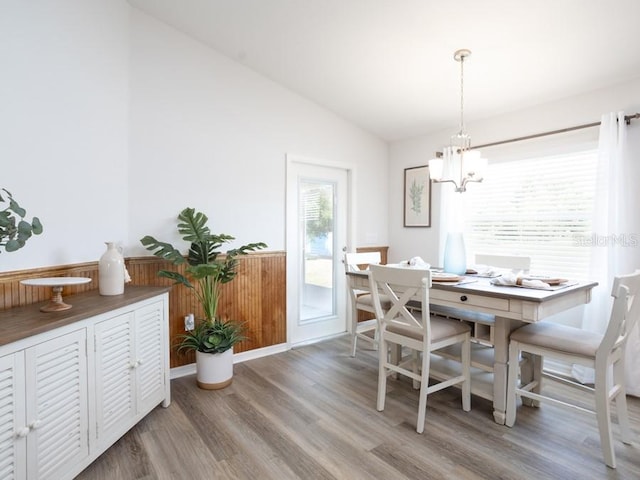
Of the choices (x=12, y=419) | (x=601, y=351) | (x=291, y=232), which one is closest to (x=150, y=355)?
(x=12, y=419)

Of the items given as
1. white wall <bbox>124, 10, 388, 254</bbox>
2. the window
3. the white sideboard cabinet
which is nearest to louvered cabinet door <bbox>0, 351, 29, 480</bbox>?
the white sideboard cabinet

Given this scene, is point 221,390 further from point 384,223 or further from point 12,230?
point 384,223

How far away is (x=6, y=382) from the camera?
54.3 inches

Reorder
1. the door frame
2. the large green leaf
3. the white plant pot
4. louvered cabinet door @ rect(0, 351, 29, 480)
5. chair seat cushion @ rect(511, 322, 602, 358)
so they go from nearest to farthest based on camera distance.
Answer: louvered cabinet door @ rect(0, 351, 29, 480) → chair seat cushion @ rect(511, 322, 602, 358) → the large green leaf → the white plant pot → the door frame

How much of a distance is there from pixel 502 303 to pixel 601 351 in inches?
19.8

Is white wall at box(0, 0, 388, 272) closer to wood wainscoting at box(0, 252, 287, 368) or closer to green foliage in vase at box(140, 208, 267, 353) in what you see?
wood wainscoting at box(0, 252, 287, 368)

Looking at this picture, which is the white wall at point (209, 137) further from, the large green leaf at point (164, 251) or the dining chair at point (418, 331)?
the dining chair at point (418, 331)

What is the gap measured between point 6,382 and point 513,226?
3.69 metres

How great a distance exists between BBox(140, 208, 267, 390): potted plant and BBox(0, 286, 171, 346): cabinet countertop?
390 millimetres

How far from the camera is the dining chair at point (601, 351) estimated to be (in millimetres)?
1825

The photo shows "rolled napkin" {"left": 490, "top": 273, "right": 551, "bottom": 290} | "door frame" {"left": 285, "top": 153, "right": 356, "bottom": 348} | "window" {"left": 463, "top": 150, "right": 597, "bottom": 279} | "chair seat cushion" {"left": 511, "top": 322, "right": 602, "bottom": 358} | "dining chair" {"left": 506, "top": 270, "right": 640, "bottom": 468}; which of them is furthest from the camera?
"door frame" {"left": 285, "top": 153, "right": 356, "bottom": 348}

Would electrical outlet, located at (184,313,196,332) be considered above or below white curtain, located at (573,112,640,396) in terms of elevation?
below

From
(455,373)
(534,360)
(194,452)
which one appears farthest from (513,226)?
(194,452)

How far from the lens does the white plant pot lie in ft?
9.00
